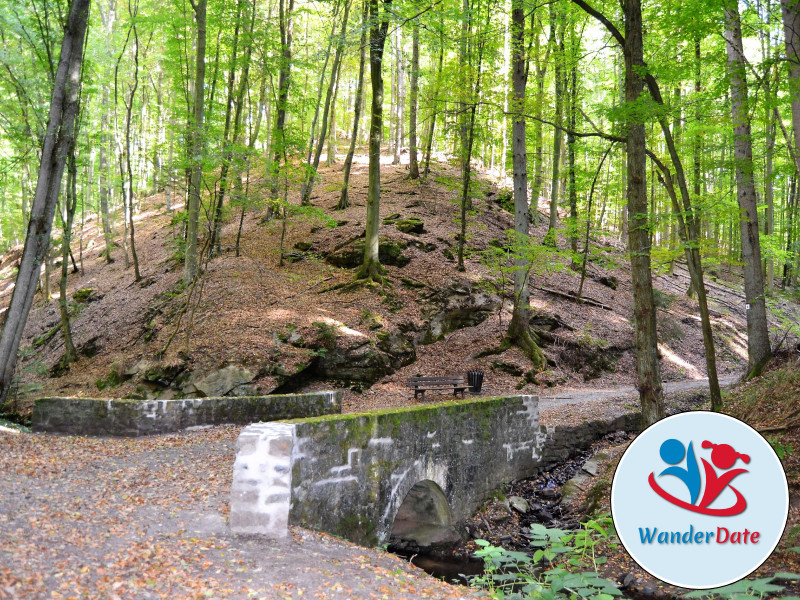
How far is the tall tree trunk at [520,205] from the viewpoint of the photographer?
12.7 m

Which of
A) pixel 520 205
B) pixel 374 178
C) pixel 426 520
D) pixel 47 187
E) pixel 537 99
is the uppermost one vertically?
pixel 537 99

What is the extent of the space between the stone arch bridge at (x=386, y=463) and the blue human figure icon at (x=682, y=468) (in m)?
2.92

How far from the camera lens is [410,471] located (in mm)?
6660

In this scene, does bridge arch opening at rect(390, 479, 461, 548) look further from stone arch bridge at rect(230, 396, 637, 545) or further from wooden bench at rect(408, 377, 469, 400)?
wooden bench at rect(408, 377, 469, 400)

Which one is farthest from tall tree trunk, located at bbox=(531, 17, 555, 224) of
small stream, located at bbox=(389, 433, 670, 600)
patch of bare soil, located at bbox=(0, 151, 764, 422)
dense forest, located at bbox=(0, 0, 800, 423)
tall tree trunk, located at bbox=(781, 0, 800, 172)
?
small stream, located at bbox=(389, 433, 670, 600)

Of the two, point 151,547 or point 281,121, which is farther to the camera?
point 281,121

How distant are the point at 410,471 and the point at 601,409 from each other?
5.89 m

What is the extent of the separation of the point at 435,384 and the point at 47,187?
7.63m

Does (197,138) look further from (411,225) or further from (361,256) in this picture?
(411,225)

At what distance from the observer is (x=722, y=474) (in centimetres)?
325

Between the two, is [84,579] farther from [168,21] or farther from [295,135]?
[168,21]

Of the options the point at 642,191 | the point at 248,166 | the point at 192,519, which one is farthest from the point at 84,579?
the point at 248,166

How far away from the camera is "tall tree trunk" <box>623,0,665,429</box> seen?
7086 millimetres

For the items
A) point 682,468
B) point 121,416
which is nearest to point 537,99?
point 121,416
